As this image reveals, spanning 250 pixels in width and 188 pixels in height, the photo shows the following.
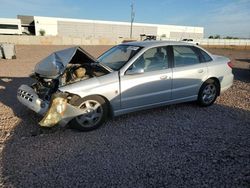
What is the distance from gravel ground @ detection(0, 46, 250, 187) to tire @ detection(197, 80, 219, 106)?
418mm

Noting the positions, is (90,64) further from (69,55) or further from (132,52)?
(132,52)

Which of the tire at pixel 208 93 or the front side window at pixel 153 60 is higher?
the front side window at pixel 153 60

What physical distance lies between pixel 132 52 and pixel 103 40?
47.1 meters

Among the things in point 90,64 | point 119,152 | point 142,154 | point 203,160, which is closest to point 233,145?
point 203,160

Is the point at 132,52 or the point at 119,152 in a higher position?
the point at 132,52

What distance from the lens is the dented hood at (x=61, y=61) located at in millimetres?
4566

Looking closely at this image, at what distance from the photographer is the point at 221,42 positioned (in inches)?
2352

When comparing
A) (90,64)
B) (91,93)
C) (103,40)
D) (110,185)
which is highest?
(103,40)

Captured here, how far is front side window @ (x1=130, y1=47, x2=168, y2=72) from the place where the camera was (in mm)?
4891

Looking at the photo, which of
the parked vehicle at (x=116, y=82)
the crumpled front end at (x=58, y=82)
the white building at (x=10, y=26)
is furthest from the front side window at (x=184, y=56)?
the white building at (x=10, y=26)

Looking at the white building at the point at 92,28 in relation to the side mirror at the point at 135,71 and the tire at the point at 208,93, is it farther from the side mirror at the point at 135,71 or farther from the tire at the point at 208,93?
the side mirror at the point at 135,71

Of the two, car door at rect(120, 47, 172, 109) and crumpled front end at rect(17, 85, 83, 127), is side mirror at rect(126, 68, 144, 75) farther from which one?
crumpled front end at rect(17, 85, 83, 127)

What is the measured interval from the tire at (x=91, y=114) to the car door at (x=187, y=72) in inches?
66.6

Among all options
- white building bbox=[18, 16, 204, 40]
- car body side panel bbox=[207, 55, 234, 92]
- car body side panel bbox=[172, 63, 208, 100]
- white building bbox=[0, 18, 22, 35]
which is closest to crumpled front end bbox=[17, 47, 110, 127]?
car body side panel bbox=[172, 63, 208, 100]
